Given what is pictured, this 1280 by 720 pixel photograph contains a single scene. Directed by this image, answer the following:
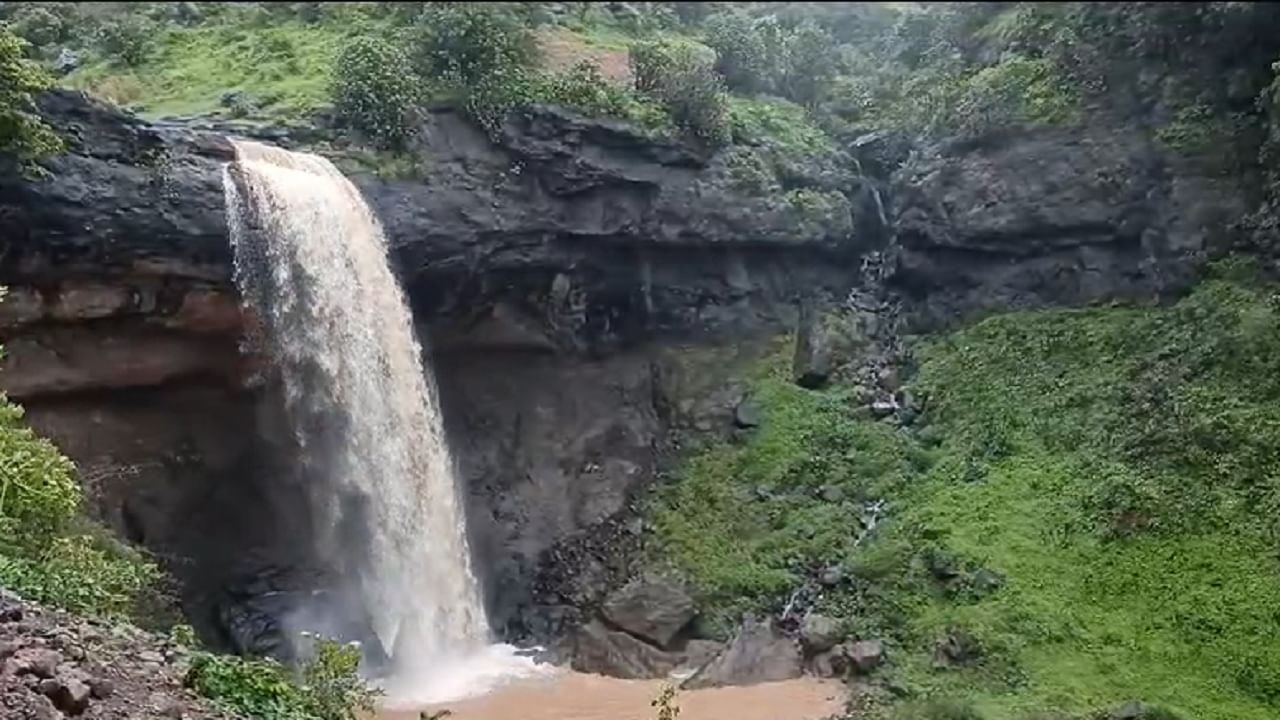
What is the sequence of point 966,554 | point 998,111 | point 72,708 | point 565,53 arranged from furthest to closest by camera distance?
point 565,53 → point 998,111 → point 966,554 → point 72,708

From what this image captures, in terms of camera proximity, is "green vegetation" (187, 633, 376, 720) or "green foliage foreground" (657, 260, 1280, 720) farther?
"green foliage foreground" (657, 260, 1280, 720)

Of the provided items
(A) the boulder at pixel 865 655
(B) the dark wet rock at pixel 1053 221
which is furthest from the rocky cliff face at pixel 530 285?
(A) the boulder at pixel 865 655

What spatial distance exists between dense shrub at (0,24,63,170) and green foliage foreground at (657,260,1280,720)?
11803mm

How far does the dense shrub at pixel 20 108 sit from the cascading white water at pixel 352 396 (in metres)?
2.84

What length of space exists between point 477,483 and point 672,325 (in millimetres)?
5765

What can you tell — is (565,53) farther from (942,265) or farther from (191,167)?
(191,167)

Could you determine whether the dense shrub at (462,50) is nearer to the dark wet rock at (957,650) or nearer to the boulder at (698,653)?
the boulder at (698,653)

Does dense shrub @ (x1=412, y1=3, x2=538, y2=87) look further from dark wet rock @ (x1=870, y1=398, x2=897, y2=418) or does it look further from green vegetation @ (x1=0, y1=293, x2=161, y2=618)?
green vegetation @ (x1=0, y1=293, x2=161, y2=618)

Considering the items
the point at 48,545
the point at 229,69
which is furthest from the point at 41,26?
the point at 48,545

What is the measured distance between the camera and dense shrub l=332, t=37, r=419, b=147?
2145cm

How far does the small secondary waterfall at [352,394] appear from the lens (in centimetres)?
1892

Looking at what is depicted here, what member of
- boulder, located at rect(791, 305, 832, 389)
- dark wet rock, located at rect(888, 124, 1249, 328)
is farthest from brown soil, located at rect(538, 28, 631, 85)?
dark wet rock, located at rect(888, 124, 1249, 328)

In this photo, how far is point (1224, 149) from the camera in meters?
22.9

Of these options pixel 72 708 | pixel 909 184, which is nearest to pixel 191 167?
pixel 72 708
